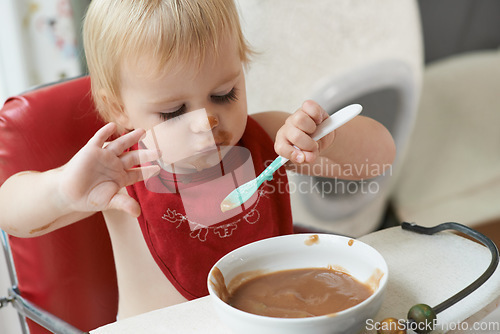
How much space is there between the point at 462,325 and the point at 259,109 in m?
0.72

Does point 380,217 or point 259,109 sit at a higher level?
point 259,109

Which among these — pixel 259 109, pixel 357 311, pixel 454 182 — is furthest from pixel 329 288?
pixel 454 182

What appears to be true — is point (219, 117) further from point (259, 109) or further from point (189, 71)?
point (259, 109)

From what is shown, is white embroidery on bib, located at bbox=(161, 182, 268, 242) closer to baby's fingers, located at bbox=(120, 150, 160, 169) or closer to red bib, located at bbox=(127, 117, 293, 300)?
red bib, located at bbox=(127, 117, 293, 300)

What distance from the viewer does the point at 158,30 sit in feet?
2.00

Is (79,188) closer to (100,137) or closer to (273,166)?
(100,137)

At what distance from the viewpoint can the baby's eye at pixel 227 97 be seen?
646 millimetres

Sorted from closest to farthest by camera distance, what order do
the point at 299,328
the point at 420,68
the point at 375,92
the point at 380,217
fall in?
the point at 299,328 → the point at 375,92 → the point at 420,68 → the point at 380,217

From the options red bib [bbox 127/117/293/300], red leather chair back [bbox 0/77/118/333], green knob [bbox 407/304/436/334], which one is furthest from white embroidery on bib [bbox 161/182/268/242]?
green knob [bbox 407/304/436/334]

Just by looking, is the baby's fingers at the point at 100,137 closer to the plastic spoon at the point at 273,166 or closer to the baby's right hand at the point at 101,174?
the baby's right hand at the point at 101,174

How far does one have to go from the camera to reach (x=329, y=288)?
1.70ft

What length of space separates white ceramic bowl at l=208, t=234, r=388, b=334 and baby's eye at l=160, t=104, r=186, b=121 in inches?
7.1

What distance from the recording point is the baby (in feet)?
1.94

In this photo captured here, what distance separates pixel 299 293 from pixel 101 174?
239 millimetres
